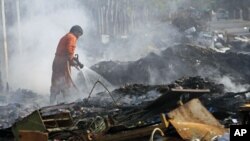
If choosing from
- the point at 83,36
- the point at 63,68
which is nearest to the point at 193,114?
the point at 63,68

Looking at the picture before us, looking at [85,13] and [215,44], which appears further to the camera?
[85,13]

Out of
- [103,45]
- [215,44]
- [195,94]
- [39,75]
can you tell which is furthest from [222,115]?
[103,45]

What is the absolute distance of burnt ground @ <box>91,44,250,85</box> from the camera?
45.5 ft

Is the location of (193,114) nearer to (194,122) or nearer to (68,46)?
(194,122)

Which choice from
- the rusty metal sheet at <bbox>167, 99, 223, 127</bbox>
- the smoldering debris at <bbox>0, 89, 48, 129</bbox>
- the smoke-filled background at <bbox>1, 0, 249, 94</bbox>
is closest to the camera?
the rusty metal sheet at <bbox>167, 99, 223, 127</bbox>

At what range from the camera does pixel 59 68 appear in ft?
41.4

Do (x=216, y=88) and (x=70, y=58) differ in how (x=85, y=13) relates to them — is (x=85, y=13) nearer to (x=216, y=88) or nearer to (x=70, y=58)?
(x=70, y=58)

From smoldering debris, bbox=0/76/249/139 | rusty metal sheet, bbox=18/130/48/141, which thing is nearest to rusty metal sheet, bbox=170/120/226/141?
smoldering debris, bbox=0/76/249/139

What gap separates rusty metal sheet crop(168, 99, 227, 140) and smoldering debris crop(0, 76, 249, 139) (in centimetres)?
41

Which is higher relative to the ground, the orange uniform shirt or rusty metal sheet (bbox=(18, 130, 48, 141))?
the orange uniform shirt

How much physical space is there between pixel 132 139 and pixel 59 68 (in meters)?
6.52

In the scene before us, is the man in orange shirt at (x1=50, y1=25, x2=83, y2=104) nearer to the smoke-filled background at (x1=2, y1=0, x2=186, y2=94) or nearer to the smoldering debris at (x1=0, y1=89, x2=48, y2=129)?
the smoldering debris at (x1=0, y1=89, x2=48, y2=129)

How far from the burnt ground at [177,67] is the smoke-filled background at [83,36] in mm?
89

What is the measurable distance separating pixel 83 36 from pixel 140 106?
1310cm
